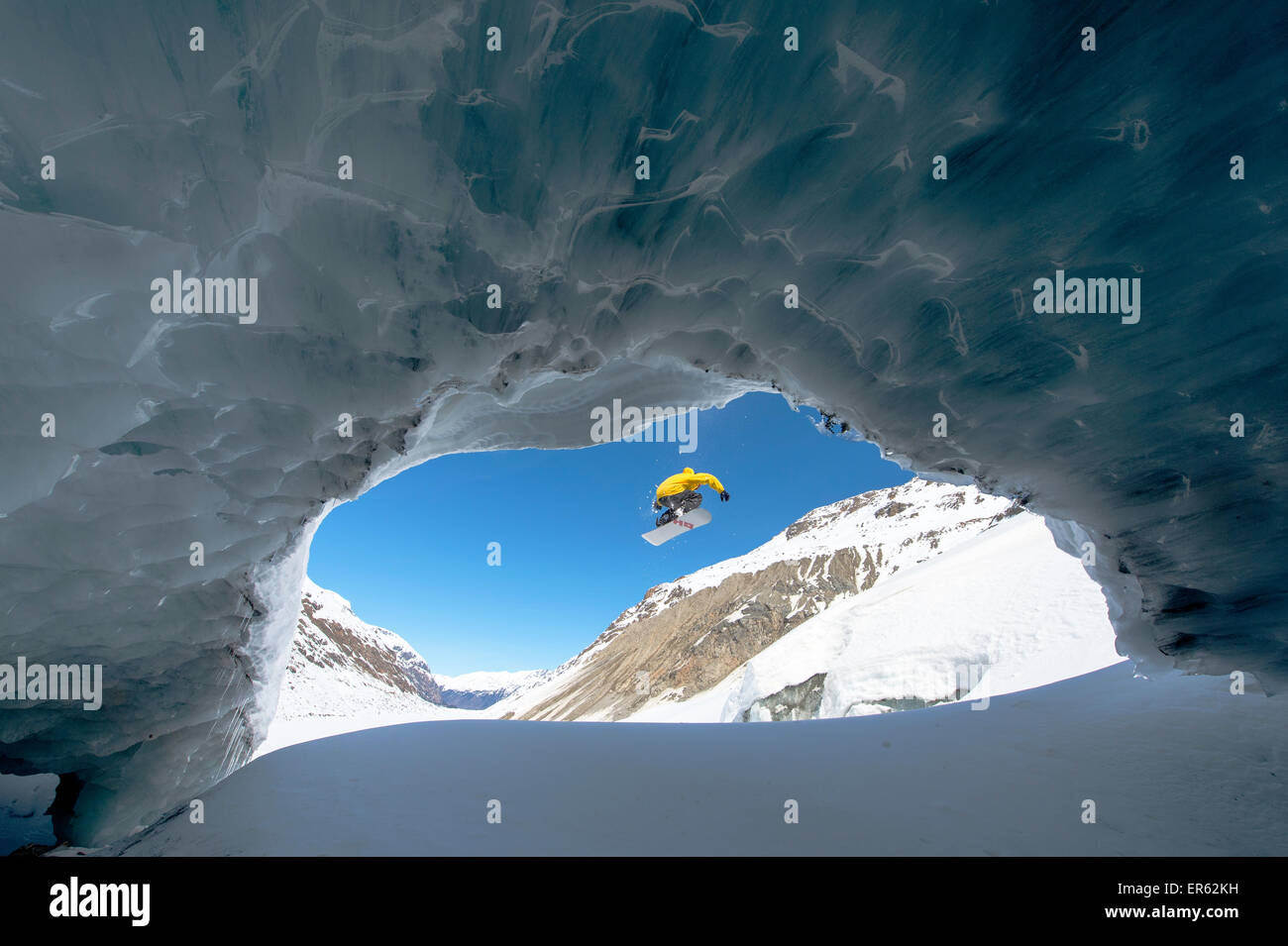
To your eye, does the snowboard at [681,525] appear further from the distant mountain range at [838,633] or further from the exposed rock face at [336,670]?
the exposed rock face at [336,670]

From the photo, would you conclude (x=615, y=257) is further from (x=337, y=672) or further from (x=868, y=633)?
(x=337, y=672)

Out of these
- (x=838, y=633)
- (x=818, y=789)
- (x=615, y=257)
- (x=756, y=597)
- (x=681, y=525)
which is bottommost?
(x=756, y=597)

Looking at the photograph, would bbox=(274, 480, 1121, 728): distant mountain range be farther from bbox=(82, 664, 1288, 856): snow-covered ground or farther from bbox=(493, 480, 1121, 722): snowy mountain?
bbox=(82, 664, 1288, 856): snow-covered ground

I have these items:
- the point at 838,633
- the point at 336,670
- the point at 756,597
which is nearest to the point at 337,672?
the point at 336,670

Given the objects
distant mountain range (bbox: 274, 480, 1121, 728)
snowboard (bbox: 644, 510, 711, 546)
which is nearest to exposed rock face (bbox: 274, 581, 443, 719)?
distant mountain range (bbox: 274, 480, 1121, 728)

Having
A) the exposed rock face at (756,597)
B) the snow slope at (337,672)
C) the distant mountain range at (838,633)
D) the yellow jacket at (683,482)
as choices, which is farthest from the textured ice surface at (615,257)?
the exposed rock face at (756,597)
